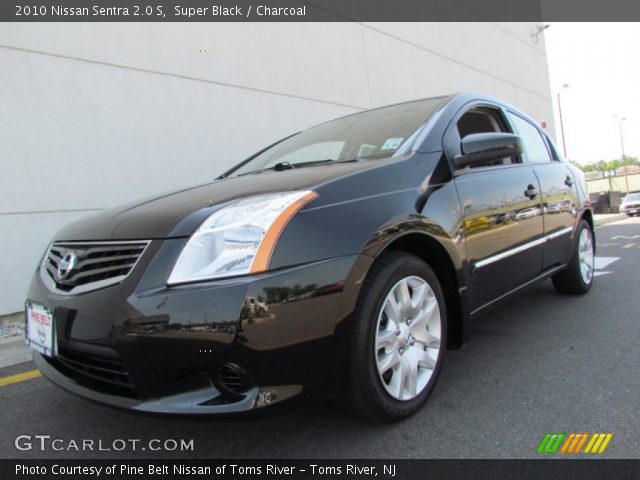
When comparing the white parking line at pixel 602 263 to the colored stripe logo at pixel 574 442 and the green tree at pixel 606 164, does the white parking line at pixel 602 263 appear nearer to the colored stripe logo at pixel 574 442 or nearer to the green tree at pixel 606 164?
the colored stripe logo at pixel 574 442

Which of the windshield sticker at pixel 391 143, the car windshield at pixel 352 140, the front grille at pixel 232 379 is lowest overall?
the front grille at pixel 232 379

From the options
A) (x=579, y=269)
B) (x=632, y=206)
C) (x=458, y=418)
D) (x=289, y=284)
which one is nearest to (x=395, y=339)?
(x=458, y=418)

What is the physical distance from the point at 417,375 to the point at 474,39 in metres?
13.2

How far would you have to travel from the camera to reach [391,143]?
7.91 ft

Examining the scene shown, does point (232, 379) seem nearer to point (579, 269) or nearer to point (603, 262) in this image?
point (579, 269)

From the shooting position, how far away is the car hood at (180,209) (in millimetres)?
1705

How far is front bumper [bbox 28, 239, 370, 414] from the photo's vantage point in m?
1.50

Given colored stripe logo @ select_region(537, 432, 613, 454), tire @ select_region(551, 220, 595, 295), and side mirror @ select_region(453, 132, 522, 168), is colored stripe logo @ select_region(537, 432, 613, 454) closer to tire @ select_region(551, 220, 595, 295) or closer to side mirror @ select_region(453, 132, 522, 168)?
side mirror @ select_region(453, 132, 522, 168)

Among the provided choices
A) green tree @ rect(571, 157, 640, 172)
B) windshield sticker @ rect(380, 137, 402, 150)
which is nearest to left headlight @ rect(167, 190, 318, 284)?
windshield sticker @ rect(380, 137, 402, 150)

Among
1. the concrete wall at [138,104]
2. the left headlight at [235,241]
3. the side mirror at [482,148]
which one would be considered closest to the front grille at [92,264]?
the left headlight at [235,241]

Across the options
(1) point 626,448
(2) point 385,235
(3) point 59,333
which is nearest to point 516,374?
(1) point 626,448

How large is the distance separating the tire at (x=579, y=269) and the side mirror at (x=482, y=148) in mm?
1719

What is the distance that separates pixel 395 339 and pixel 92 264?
4.12 feet
